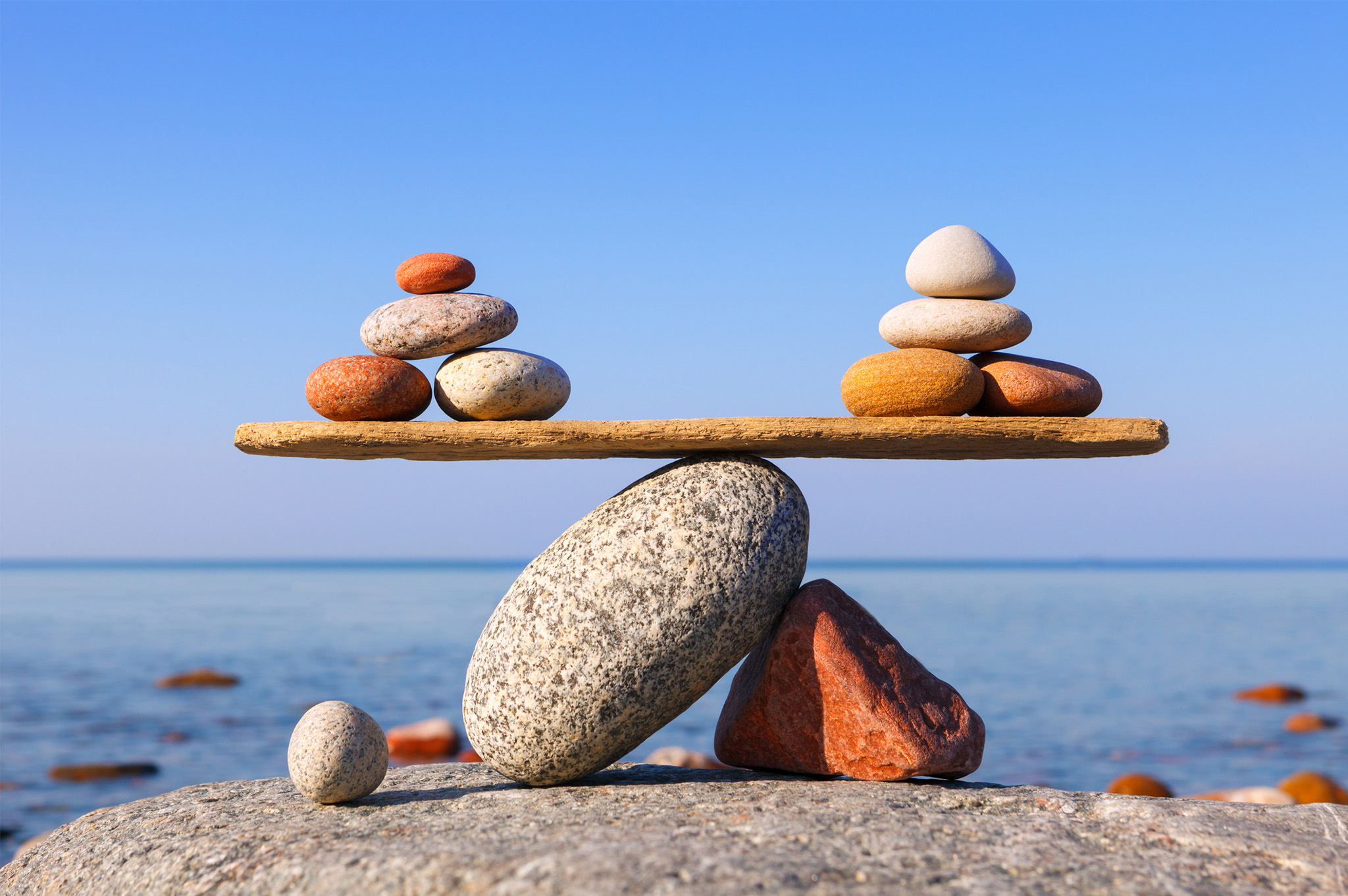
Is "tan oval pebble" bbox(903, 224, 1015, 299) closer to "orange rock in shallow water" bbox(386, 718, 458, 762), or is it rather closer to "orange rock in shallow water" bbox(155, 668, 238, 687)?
"orange rock in shallow water" bbox(386, 718, 458, 762)

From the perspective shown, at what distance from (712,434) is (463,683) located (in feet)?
38.0

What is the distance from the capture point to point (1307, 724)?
15320 millimetres

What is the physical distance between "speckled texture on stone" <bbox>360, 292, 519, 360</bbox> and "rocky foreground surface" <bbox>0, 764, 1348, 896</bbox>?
234cm

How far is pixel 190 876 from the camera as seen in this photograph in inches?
157

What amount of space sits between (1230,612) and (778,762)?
113 ft

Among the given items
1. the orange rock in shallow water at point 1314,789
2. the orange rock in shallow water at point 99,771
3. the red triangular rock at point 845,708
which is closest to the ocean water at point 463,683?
the orange rock in shallow water at point 99,771

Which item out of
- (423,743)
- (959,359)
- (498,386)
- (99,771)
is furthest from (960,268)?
(99,771)

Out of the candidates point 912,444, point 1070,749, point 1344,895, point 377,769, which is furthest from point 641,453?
point 1070,749

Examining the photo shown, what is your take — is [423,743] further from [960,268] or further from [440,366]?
[960,268]

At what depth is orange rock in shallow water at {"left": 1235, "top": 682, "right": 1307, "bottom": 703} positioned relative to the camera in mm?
17531

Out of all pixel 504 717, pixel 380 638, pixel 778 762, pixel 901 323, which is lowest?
pixel 380 638

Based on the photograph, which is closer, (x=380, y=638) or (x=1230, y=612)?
(x=380, y=638)

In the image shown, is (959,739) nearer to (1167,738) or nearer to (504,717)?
(504,717)

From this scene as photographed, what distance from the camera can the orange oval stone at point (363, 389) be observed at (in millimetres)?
5184
